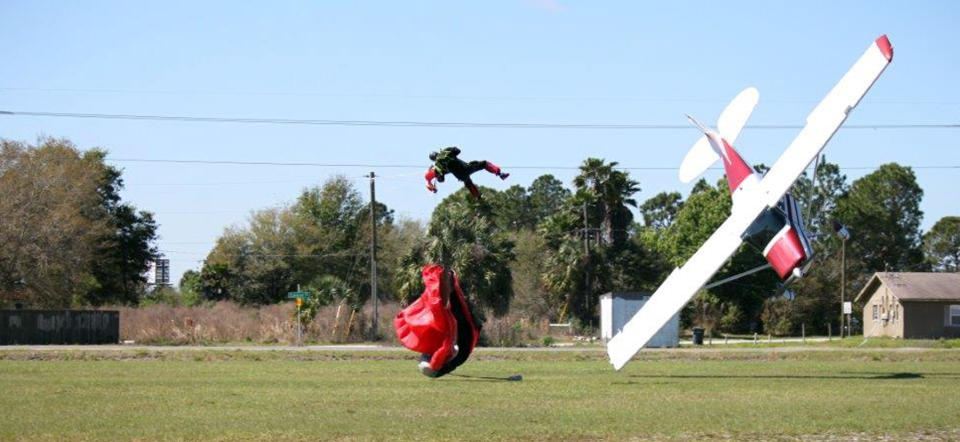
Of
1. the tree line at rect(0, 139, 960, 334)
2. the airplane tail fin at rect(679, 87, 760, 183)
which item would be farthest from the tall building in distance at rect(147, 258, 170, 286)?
the airplane tail fin at rect(679, 87, 760, 183)

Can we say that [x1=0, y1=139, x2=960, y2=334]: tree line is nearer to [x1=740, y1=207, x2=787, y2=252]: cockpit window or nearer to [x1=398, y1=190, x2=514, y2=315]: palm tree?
[x1=398, y1=190, x2=514, y2=315]: palm tree

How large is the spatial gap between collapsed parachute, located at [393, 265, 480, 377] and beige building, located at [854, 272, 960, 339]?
5835 centimetres

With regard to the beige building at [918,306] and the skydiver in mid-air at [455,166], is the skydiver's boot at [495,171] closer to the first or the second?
the skydiver in mid-air at [455,166]

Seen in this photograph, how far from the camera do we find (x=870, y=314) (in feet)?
265

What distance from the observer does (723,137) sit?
115 ft

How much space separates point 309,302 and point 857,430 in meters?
46.4

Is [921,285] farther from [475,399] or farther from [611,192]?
[475,399]

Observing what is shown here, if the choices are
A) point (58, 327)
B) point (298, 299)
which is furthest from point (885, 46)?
point (58, 327)

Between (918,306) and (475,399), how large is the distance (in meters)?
55.3

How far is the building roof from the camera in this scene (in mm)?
75312

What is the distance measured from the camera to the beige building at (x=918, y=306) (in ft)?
247

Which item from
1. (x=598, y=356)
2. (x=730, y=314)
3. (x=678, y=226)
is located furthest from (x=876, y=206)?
(x=598, y=356)

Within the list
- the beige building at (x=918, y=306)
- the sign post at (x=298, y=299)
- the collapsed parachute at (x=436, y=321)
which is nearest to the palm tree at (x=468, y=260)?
the sign post at (x=298, y=299)

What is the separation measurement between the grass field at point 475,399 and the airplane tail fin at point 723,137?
241 inches
